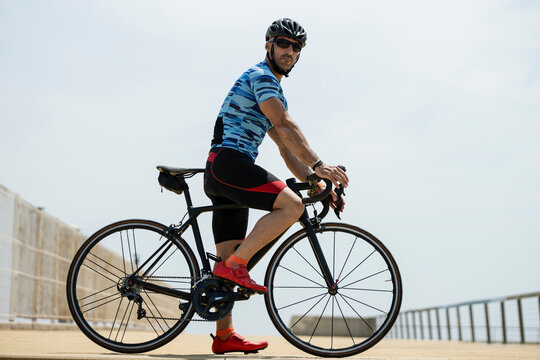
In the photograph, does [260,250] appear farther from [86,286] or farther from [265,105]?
[86,286]

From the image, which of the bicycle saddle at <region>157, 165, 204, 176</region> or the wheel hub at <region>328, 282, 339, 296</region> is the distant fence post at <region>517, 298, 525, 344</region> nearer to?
the wheel hub at <region>328, 282, 339, 296</region>

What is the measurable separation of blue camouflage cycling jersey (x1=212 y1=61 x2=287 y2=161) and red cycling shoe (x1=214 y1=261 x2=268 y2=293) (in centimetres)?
73

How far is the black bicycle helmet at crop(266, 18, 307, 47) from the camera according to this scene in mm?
4875

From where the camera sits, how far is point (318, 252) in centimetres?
504

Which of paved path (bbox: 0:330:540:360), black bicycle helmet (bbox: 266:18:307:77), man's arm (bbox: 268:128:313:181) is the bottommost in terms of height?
paved path (bbox: 0:330:540:360)

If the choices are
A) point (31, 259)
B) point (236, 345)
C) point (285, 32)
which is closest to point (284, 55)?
point (285, 32)

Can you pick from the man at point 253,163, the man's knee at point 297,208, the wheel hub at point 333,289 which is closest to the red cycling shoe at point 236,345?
the man at point 253,163

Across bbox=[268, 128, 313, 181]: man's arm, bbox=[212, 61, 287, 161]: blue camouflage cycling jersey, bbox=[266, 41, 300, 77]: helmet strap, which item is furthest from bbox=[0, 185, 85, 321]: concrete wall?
bbox=[266, 41, 300, 77]: helmet strap

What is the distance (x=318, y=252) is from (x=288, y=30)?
1.49 meters

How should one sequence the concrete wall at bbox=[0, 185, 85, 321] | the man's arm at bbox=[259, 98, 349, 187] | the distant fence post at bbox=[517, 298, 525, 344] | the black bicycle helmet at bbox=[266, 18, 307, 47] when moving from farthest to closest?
the distant fence post at bbox=[517, 298, 525, 344], the concrete wall at bbox=[0, 185, 85, 321], the black bicycle helmet at bbox=[266, 18, 307, 47], the man's arm at bbox=[259, 98, 349, 187]

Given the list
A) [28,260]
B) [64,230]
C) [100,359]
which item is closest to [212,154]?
[100,359]

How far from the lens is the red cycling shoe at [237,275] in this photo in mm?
4715

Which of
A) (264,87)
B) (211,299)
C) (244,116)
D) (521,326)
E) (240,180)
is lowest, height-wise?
(521,326)

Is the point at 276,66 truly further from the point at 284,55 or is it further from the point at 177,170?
the point at 177,170
